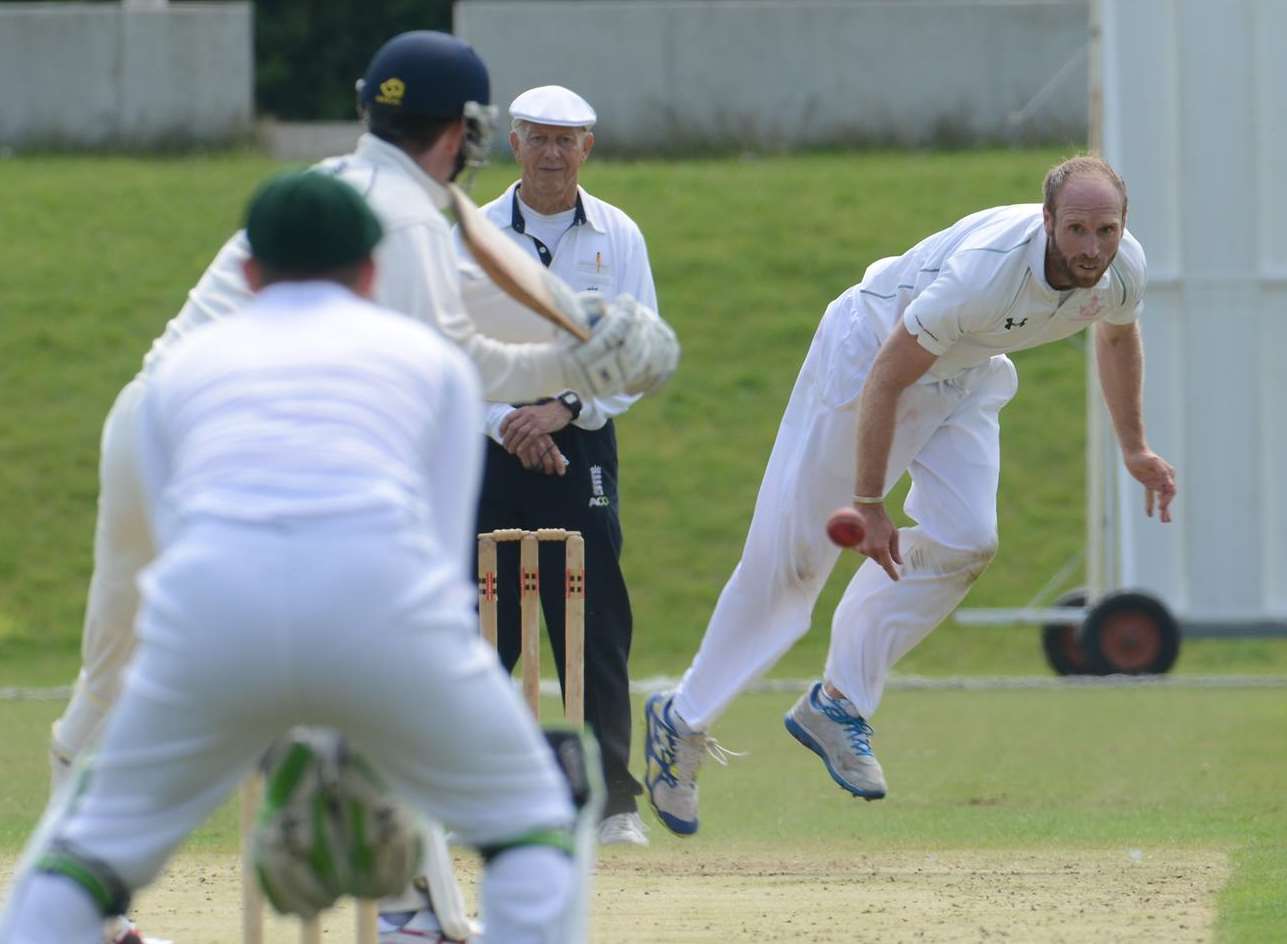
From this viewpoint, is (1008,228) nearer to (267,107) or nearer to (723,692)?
(723,692)

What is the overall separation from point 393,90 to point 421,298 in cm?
40

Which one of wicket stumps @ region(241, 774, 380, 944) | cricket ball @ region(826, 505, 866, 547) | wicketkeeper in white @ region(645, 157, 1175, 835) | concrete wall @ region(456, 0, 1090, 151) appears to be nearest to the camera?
wicket stumps @ region(241, 774, 380, 944)

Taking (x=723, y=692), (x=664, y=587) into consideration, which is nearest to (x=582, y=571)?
(x=723, y=692)

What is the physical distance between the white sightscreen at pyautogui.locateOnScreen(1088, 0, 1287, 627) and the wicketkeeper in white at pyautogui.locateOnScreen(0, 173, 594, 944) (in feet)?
29.0

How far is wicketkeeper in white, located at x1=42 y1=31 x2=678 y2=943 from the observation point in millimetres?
3771

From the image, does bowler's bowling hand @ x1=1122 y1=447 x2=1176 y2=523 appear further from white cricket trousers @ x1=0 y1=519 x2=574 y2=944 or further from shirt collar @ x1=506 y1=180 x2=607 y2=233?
white cricket trousers @ x1=0 y1=519 x2=574 y2=944

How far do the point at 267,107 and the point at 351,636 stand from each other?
79.2 ft

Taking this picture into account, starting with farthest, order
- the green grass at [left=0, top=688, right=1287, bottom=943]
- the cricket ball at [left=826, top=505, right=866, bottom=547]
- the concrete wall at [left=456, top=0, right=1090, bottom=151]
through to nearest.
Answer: the concrete wall at [left=456, top=0, right=1090, bottom=151] < the green grass at [left=0, top=688, right=1287, bottom=943] < the cricket ball at [left=826, top=505, right=866, bottom=547]

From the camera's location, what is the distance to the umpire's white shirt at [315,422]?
306cm

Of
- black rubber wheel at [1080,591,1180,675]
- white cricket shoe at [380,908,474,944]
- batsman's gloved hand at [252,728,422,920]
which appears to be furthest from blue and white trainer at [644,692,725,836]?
black rubber wheel at [1080,591,1180,675]

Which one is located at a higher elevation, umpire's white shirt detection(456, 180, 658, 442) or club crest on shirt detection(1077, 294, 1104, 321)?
umpire's white shirt detection(456, 180, 658, 442)

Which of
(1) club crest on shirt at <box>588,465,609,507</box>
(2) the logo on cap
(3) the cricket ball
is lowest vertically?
(1) club crest on shirt at <box>588,465,609,507</box>

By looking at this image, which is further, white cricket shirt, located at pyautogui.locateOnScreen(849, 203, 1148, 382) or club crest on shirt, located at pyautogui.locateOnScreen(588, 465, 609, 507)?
club crest on shirt, located at pyautogui.locateOnScreen(588, 465, 609, 507)

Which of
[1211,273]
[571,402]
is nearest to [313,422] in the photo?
[571,402]
